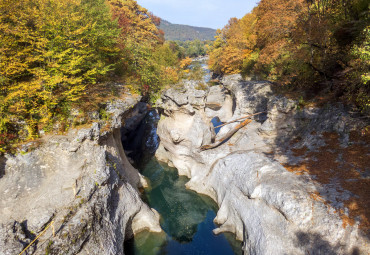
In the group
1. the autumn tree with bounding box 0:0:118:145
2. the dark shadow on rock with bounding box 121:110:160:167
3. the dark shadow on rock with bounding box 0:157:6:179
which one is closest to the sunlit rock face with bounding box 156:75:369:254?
the dark shadow on rock with bounding box 121:110:160:167

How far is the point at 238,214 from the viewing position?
46.5ft

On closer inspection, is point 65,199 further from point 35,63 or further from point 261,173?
point 261,173

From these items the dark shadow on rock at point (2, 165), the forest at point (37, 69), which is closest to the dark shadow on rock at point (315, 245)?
the forest at point (37, 69)

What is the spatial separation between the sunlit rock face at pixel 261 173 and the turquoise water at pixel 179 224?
96 cm

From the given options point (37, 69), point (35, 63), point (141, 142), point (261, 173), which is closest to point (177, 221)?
point (261, 173)

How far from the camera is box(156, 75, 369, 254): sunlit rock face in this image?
32.1 ft

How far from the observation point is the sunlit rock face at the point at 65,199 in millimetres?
9055

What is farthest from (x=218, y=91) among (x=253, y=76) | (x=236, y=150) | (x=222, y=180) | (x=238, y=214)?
(x=238, y=214)

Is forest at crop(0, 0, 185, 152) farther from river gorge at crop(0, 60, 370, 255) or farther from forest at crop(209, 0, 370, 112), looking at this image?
forest at crop(209, 0, 370, 112)

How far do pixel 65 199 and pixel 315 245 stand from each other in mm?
13327

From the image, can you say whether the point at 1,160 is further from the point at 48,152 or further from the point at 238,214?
the point at 238,214

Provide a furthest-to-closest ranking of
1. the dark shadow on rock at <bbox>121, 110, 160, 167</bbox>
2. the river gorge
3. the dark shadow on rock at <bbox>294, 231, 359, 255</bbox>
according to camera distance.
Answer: the dark shadow on rock at <bbox>121, 110, 160, 167</bbox> → the river gorge → the dark shadow on rock at <bbox>294, 231, 359, 255</bbox>

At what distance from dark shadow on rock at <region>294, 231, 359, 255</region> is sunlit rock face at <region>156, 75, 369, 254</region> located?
0.04m

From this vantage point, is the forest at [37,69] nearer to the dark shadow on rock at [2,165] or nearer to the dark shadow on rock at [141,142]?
the dark shadow on rock at [2,165]
